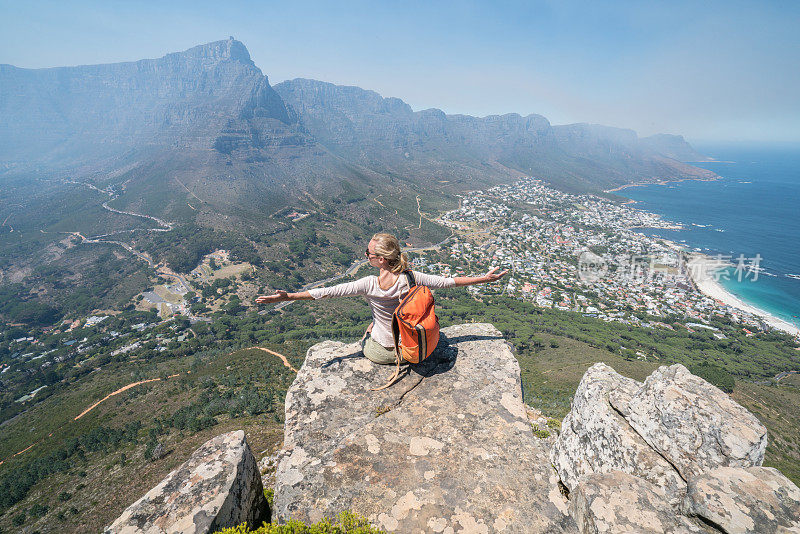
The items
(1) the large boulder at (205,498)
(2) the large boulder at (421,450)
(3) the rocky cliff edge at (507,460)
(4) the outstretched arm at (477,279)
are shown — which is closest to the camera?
(3) the rocky cliff edge at (507,460)

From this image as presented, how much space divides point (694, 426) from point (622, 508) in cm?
186

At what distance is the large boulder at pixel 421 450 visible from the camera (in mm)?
3514

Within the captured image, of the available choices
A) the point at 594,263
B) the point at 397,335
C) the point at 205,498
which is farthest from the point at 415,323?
the point at 594,263

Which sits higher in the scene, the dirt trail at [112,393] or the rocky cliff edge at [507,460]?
the rocky cliff edge at [507,460]

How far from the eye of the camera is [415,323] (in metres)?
4.88

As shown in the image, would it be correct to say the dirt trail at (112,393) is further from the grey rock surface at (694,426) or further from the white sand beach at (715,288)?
the white sand beach at (715,288)

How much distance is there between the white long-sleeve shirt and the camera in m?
5.12

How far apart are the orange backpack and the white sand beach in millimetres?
90562

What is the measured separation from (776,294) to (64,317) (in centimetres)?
17394

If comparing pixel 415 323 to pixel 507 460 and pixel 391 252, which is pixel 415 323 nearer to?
pixel 391 252

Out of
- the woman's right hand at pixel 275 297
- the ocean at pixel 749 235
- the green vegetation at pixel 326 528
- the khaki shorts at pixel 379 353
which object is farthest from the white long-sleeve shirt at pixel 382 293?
the ocean at pixel 749 235

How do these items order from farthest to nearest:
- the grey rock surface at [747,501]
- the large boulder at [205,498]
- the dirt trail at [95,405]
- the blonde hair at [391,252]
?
the dirt trail at [95,405], the blonde hair at [391,252], the large boulder at [205,498], the grey rock surface at [747,501]

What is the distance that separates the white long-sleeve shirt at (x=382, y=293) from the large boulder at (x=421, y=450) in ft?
2.91

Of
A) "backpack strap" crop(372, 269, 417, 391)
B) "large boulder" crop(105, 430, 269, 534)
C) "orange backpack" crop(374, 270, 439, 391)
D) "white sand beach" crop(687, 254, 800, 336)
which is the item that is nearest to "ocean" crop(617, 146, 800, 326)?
"white sand beach" crop(687, 254, 800, 336)
